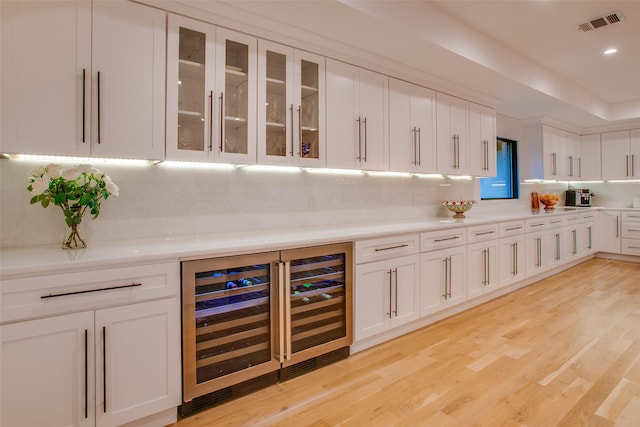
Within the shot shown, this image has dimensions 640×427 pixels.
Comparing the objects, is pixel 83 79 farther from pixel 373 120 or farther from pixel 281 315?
pixel 373 120

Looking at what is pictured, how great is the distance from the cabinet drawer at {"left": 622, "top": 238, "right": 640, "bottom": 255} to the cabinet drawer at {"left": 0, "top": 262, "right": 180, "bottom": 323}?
24.2 feet

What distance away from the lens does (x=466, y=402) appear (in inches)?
79.6

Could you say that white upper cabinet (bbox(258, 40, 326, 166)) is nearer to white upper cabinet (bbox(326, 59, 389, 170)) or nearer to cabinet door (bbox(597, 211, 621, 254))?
white upper cabinet (bbox(326, 59, 389, 170))

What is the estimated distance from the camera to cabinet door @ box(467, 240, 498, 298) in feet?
11.6

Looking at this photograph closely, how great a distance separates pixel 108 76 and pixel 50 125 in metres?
0.40

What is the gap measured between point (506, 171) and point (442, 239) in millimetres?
3120

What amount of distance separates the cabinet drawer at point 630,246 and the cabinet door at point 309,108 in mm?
6267

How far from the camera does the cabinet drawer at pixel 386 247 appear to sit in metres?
2.59

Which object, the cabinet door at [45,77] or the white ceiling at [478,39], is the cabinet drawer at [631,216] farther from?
the cabinet door at [45,77]

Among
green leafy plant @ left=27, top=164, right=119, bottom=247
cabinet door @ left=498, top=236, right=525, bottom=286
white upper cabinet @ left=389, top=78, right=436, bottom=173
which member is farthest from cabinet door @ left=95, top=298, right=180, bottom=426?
cabinet door @ left=498, top=236, right=525, bottom=286

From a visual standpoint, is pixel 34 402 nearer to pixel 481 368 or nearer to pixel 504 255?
pixel 481 368

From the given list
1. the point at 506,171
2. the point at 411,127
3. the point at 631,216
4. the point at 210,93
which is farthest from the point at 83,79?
the point at 631,216

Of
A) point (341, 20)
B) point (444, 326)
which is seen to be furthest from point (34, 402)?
point (444, 326)

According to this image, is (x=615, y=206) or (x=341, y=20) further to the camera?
(x=615, y=206)
